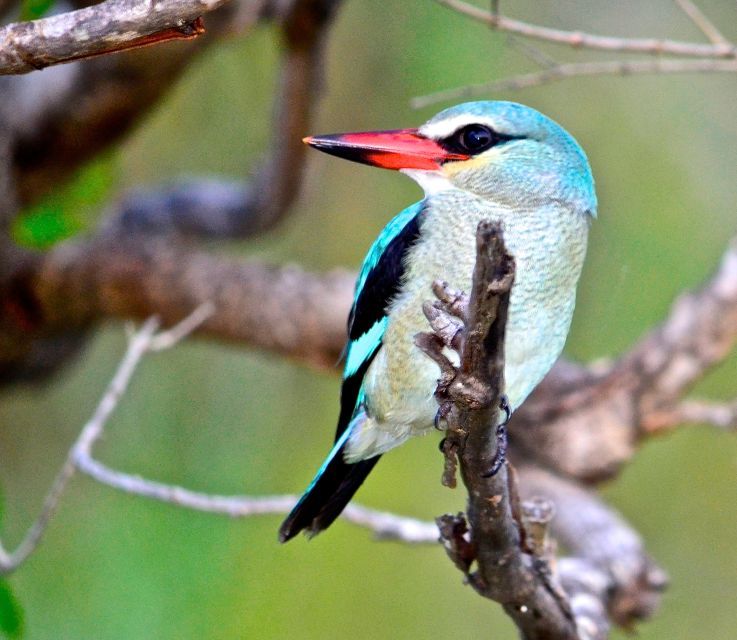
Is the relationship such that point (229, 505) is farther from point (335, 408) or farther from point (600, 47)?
point (335, 408)

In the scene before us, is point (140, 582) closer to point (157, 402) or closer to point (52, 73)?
point (157, 402)

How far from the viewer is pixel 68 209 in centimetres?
338

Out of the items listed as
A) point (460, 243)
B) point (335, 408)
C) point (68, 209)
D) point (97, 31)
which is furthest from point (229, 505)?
point (335, 408)

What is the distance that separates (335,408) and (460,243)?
2.45m

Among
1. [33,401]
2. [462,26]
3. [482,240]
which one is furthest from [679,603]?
[482,240]

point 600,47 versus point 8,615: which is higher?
point 600,47

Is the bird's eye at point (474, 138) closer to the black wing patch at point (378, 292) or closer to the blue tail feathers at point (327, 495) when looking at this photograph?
the black wing patch at point (378, 292)

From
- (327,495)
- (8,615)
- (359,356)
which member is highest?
(359,356)

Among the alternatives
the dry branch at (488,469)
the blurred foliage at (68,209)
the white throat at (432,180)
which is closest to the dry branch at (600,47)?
the white throat at (432,180)

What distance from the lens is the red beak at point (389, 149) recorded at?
1.76 metres

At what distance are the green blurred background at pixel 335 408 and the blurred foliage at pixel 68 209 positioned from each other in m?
0.01

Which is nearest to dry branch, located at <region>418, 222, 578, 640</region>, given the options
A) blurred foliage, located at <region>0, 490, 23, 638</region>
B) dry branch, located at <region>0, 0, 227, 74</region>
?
dry branch, located at <region>0, 0, 227, 74</region>

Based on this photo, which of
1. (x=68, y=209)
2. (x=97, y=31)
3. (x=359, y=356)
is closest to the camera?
A: (x=97, y=31)

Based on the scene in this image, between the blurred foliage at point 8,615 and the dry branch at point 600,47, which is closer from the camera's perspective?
the blurred foliage at point 8,615
